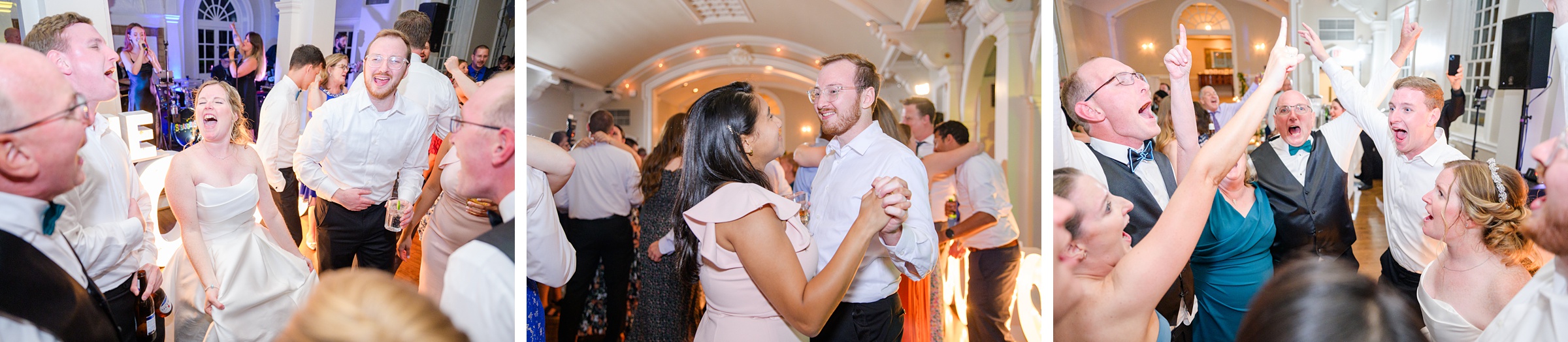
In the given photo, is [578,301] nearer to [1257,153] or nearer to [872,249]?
[872,249]

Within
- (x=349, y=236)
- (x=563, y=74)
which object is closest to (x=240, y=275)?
(x=349, y=236)

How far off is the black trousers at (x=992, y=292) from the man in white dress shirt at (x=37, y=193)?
2.26 metres

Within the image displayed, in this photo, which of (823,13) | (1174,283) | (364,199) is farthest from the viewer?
(823,13)

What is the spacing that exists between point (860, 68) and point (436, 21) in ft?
2.97

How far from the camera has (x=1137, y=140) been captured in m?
1.38

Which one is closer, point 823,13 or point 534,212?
point 534,212

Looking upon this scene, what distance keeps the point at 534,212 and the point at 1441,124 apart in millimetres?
1682

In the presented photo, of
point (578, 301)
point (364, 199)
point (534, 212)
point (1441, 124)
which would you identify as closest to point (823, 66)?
point (534, 212)

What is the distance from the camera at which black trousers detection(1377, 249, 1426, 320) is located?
1.24 meters

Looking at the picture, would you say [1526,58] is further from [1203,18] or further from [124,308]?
[124,308]

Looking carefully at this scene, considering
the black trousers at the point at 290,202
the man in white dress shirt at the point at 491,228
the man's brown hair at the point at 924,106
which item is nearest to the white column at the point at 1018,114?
the man's brown hair at the point at 924,106

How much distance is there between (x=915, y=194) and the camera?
65.6 inches

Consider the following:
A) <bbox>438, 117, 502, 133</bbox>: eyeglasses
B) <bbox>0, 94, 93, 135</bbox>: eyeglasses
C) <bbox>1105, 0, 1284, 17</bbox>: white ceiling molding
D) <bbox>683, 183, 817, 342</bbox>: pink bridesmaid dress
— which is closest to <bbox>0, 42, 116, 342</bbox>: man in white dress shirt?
<bbox>0, 94, 93, 135</bbox>: eyeglasses

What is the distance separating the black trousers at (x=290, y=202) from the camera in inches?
50.1
